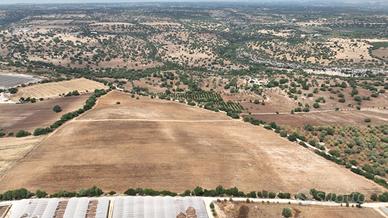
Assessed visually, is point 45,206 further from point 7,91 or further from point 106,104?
point 7,91

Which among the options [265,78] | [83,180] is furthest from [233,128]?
[265,78]

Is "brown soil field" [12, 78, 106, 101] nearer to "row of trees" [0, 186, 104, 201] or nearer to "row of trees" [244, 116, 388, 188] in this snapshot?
"row of trees" [244, 116, 388, 188]

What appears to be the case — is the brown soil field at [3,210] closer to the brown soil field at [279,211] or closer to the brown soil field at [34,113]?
the brown soil field at [279,211]

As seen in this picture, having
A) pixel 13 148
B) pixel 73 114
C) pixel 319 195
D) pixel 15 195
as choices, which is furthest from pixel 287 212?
pixel 73 114

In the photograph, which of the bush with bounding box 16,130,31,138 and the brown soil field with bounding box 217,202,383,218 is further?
the bush with bounding box 16,130,31,138

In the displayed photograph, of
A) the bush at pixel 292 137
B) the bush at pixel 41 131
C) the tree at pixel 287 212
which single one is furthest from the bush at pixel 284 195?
the bush at pixel 41 131

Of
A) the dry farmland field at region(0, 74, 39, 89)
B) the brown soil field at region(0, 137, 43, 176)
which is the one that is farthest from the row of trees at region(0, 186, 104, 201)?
the dry farmland field at region(0, 74, 39, 89)
